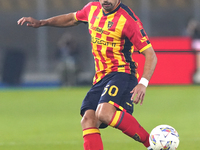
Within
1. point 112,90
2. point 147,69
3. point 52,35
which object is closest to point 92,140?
point 112,90

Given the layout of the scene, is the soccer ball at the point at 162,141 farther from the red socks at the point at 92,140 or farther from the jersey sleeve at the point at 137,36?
the jersey sleeve at the point at 137,36

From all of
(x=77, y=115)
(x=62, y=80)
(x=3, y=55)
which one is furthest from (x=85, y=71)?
(x=77, y=115)

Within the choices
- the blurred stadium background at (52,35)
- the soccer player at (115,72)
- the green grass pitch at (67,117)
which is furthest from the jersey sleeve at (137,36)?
the blurred stadium background at (52,35)

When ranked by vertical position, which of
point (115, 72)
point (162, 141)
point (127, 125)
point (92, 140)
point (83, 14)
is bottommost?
point (162, 141)

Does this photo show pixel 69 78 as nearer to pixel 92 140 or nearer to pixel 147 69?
Result: pixel 92 140

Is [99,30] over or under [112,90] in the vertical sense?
over

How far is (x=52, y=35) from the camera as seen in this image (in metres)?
16.5

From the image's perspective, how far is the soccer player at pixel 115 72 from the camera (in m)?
4.65

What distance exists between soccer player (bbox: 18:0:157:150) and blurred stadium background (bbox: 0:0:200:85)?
9.15 m

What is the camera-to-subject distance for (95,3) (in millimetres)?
5215

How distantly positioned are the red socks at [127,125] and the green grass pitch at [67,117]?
1333 mm

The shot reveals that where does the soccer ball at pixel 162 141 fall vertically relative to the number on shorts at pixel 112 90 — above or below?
below

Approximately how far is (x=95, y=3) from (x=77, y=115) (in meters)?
4.87

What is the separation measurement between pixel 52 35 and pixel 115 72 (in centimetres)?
1187
